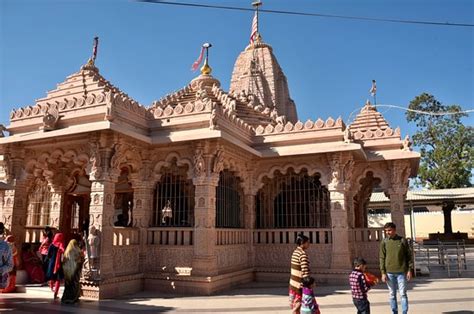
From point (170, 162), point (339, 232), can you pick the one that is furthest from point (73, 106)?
point (339, 232)

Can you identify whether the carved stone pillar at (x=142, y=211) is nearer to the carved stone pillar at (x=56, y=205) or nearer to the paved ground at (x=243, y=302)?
the paved ground at (x=243, y=302)

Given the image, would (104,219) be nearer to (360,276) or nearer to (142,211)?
(142,211)

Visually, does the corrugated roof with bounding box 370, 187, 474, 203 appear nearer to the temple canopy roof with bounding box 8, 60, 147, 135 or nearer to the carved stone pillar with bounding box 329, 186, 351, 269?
the carved stone pillar with bounding box 329, 186, 351, 269

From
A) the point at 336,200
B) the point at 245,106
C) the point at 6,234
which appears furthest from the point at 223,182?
the point at 6,234

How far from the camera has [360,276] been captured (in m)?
5.65

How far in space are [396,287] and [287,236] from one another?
5.29 meters

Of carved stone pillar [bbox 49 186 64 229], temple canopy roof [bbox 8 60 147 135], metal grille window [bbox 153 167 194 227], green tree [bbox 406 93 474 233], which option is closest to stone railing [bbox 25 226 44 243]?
carved stone pillar [bbox 49 186 64 229]

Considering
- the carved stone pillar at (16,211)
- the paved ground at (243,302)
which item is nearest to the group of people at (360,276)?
the paved ground at (243,302)

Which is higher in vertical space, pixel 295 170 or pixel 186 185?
pixel 295 170

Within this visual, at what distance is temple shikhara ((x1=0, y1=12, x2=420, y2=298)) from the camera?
9.02 metres

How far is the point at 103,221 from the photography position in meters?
8.48

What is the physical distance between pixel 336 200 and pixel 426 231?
3083 centimetres

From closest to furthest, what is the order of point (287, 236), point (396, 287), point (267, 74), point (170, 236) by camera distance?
point (396, 287), point (170, 236), point (287, 236), point (267, 74)

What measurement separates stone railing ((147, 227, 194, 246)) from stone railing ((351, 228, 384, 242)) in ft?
17.0
